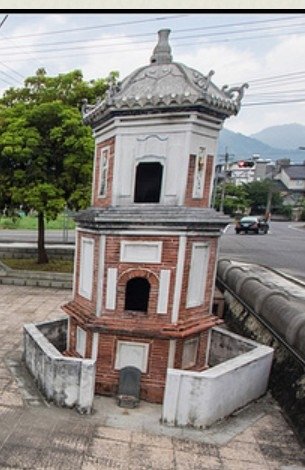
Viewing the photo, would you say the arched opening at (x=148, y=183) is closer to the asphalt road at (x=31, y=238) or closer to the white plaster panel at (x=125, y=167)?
the white plaster panel at (x=125, y=167)

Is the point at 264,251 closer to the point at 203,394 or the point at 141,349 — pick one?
the point at 141,349

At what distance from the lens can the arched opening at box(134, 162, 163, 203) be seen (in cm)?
645

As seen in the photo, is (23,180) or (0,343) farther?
(23,180)

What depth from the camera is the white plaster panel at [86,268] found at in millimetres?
6652

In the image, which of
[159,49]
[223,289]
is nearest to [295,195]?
[223,289]

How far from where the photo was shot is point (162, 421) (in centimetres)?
577

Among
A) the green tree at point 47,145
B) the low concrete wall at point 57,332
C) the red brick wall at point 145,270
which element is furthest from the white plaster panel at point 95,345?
the green tree at point 47,145

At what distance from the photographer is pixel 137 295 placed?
22.5 feet

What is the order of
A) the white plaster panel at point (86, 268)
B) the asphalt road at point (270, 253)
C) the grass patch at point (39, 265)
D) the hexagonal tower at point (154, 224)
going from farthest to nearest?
the asphalt road at point (270, 253)
the grass patch at point (39, 265)
the white plaster panel at point (86, 268)
the hexagonal tower at point (154, 224)

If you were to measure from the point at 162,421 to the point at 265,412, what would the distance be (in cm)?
191

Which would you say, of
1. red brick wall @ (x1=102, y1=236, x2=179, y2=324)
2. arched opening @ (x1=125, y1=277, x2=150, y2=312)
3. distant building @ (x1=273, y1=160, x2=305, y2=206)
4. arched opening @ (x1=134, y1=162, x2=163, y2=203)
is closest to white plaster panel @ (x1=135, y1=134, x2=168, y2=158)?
arched opening @ (x1=134, y1=162, x2=163, y2=203)

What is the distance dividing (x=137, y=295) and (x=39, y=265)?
9.24 metres

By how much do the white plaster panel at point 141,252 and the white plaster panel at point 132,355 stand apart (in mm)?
1438

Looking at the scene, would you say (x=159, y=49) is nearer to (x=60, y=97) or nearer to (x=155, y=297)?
(x=155, y=297)
